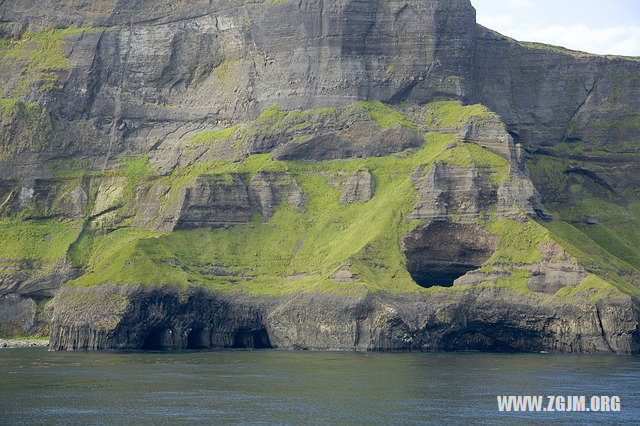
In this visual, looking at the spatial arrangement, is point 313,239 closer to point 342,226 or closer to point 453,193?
point 342,226


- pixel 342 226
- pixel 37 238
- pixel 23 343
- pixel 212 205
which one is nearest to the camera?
pixel 23 343

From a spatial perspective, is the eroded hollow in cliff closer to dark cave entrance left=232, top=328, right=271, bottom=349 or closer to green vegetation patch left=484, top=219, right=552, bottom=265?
green vegetation patch left=484, top=219, right=552, bottom=265

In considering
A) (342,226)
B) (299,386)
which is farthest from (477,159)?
(299,386)

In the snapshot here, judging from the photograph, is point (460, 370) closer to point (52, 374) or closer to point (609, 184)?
point (52, 374)

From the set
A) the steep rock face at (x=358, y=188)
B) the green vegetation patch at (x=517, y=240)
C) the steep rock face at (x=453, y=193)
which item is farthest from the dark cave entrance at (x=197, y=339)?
the green vegetation patch at (x=517, y=240)

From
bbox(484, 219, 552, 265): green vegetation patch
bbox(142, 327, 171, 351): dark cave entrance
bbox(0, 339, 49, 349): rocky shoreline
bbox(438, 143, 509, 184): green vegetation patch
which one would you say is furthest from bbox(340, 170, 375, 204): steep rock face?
bbox(0, 339, 49, 349): rocky shoreline

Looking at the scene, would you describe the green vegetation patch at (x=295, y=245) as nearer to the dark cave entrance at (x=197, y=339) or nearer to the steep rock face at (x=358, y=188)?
the steep rock face at (x=358, y=188)
